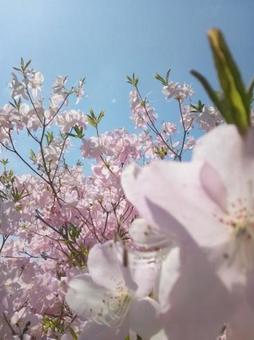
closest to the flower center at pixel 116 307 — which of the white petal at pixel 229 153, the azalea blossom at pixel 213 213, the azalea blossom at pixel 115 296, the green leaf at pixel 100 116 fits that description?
the azalea blossom at pixel 115 296

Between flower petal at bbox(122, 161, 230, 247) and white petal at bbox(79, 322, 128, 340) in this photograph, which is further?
white petal at bbox(79, 322, 128, 340)

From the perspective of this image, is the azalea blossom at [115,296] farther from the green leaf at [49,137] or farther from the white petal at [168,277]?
the green leaf at [49,137]

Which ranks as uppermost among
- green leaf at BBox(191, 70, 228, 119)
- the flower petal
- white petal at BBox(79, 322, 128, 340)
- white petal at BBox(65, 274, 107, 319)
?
green leaf at BBox(191, 70, 228, 119)

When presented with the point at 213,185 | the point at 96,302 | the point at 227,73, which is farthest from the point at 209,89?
the point at 96,302

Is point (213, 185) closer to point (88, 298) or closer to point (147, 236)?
point (147, 236)

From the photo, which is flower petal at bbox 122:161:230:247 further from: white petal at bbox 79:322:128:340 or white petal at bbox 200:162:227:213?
white petal at bbox 79:322:128:340

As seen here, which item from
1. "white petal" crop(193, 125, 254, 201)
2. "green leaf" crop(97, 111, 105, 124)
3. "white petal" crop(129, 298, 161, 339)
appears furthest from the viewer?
"green leaf" crop(97, 111, 105, 124)

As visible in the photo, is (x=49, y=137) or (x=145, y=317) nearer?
(x=145, y=317)

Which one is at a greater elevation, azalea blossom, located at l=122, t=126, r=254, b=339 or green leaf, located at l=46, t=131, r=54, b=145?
green leaf, located at l=46, t=131, r=54, b=145

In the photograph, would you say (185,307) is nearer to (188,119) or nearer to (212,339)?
(212,339)

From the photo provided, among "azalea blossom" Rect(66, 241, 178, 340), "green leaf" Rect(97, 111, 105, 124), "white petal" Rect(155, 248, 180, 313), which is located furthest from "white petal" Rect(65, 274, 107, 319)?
"green leaf" Rect(97, 111, 105, 124)

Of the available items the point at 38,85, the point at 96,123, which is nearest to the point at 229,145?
the point at 96,123
